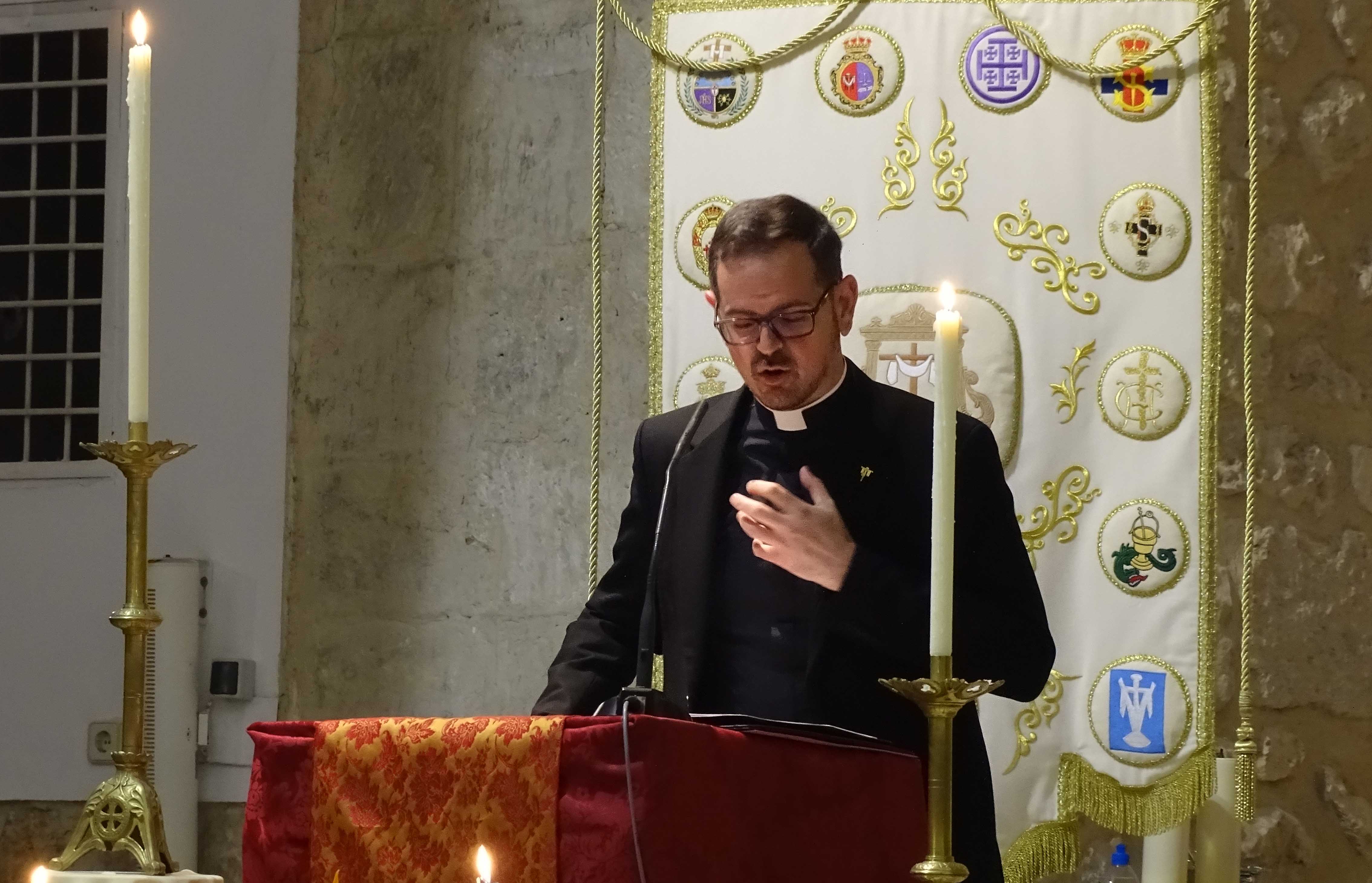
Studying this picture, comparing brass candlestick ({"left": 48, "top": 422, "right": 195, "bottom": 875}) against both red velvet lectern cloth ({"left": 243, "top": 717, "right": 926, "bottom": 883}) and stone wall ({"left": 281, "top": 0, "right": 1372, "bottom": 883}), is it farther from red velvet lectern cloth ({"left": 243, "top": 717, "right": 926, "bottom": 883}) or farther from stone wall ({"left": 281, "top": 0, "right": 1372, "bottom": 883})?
stone wall ({"left": 281, "top": 0, "right": 1372, "bottom": 883})

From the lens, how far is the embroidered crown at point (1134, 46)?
307cm

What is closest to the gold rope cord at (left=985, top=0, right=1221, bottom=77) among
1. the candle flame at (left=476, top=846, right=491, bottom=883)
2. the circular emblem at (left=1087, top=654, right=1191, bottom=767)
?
the circular emblem at (left=1087, top=654, right=1191, bottom=767)

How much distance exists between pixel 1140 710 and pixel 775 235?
1.10m

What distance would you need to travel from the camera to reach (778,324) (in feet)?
8.84

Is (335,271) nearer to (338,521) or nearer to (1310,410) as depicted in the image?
(338,521)

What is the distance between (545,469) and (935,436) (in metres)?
2.17

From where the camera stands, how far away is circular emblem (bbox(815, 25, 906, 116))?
10.3 ft

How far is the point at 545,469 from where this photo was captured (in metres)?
3.54

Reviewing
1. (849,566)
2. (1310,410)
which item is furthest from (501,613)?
(1310,410)

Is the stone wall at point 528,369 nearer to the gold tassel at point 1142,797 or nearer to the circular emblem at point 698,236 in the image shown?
the gold tassel at point 1142,797

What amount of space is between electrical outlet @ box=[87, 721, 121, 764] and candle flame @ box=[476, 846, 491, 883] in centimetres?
266

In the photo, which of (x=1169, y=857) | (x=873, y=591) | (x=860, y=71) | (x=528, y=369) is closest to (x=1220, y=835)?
(x=1169, y=857)

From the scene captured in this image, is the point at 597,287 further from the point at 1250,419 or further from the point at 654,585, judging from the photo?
the point at 1250,419

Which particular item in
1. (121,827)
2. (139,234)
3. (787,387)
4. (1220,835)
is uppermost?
(139,234)
